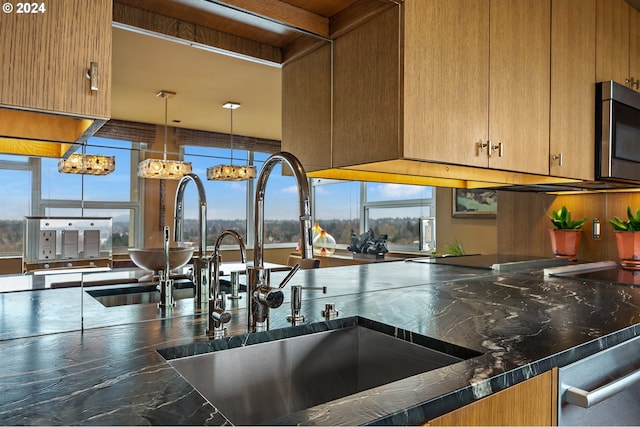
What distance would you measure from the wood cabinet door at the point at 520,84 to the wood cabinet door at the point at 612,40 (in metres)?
0.53

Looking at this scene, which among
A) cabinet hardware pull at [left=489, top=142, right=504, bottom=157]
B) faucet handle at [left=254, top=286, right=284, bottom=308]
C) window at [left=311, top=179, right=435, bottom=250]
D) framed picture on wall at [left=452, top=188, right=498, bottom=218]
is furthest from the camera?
framed picture on wall at [left=452, top=188, right=498, bottom=218]

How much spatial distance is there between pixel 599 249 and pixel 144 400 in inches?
114

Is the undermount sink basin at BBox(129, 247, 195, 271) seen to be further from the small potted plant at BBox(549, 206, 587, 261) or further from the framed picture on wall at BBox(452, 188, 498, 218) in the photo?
the small potted plant at BBox(549, 206, 587, 261)

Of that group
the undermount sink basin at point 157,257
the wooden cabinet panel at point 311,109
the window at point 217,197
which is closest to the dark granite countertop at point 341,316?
the undermount sink basin at point 157,257

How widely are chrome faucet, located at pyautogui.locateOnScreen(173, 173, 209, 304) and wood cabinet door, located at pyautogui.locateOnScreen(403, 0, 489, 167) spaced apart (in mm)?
683

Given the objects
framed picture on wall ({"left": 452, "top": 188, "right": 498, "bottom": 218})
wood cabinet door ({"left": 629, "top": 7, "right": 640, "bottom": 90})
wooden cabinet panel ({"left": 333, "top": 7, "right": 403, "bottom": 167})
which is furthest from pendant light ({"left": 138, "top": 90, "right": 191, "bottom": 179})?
wood cabinet door ({"left": 629, "top": 7, "right": 640, "bottom": 90})

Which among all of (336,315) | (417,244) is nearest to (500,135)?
(417,244)

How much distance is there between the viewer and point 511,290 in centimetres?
186

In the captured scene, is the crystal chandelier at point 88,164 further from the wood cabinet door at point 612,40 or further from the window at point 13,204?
the wood cabinet door at point 612,40

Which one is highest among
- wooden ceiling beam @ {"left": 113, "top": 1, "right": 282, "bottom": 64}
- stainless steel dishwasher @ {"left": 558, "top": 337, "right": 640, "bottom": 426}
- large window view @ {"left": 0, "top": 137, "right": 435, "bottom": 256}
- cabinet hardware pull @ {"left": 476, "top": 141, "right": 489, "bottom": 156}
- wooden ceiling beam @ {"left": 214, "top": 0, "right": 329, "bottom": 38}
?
wooden ceiling beam @ {"left": 214, "top": 0, "right": 329, "bottom": 38}

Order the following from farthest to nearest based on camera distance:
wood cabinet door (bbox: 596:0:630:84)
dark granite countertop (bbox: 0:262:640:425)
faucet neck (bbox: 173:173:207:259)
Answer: wood cabinet door (bbox: 596:0:630:84)
faucet neck (bbox: 173:173:207:259)
dark granite countertop (bbox: 0:262:640:425)

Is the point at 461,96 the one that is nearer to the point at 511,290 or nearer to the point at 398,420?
the point at 511,290

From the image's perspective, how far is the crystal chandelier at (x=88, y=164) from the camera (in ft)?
3.67

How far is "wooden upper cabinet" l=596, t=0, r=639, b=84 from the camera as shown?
230 cm
